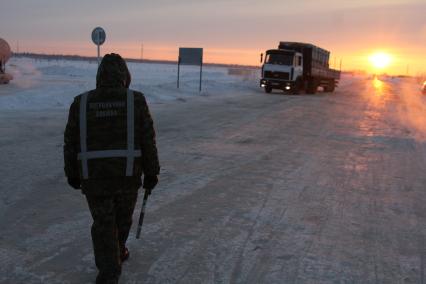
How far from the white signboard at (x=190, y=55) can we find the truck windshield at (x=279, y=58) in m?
4.62

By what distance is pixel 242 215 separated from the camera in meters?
5.54

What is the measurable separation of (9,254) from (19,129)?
776 cm

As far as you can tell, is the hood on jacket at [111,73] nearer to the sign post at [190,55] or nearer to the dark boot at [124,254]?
the dark boot at [124,254]

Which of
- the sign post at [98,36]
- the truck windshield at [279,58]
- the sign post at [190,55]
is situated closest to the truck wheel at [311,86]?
the truck windshield at [279,58]

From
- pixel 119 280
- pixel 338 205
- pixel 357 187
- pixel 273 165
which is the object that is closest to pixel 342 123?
pixel 273 165

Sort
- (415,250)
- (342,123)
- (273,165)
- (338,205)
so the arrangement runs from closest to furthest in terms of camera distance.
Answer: (415,250) → (338,205) → (273,165) → (342,123)

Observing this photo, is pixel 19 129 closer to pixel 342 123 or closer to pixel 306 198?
pixel 306 198

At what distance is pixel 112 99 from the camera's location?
340 centimetres

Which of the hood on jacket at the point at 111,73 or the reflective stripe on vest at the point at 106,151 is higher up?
the hood on jacket at the point at 111,73

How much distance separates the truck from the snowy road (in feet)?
67.0

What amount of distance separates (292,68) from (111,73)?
2826cm

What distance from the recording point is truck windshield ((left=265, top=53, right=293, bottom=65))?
1216 inches

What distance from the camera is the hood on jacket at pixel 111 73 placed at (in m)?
3.45

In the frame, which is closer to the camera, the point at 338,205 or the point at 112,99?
the point at 112,99
